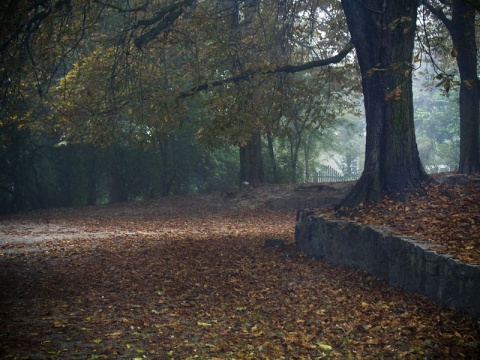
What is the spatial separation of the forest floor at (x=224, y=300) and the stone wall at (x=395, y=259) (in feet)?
0.60

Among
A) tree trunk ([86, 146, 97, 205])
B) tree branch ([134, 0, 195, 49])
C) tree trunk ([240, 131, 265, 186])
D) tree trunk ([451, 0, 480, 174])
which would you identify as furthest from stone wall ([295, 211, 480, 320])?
tree trunk ([86, 146, 97, 205])

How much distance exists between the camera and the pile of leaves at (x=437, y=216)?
6.92 m

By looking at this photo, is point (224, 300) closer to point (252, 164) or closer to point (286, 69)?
point (286, 69)

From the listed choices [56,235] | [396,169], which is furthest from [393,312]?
[56,235]

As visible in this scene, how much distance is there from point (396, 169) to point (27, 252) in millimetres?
7211

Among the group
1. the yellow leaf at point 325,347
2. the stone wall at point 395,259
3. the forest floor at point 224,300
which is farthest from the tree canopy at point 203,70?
the yellow leaf at point 325,347

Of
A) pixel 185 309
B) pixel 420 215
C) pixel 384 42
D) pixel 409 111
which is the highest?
pixel 384 42

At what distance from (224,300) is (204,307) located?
428 millimetres

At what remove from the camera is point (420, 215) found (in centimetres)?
889

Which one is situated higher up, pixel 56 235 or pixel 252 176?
pixel 252 176

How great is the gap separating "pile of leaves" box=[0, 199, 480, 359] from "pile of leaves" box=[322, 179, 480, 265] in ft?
2.54

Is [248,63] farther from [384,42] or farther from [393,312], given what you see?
[393,312]

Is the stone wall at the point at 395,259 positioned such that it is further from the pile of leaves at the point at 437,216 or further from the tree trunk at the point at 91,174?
the tree trunk at the point at 91,174

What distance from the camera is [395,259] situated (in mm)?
7750
